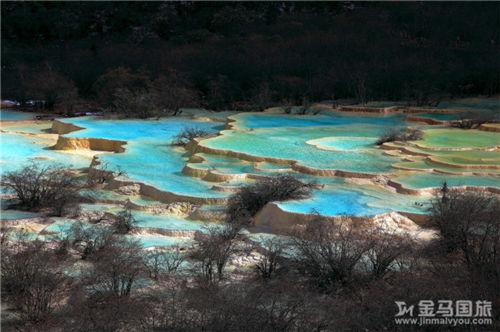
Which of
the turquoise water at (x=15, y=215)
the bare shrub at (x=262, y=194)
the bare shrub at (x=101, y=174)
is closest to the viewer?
the bare shrub at (x=262, y=194)

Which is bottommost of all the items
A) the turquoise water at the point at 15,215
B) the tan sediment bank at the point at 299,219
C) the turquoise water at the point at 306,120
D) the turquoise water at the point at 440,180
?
the turquoise water at the point at 15,215

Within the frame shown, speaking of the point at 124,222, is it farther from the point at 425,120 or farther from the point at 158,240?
the point at 425,120

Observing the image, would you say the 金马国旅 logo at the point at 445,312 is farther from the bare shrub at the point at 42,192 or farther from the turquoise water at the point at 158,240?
the bare shrub at the point at 42,192

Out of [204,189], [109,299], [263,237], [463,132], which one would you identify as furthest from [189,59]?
[109,299]

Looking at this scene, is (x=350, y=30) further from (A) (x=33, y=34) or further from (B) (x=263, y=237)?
(B) (x=263, y=237)

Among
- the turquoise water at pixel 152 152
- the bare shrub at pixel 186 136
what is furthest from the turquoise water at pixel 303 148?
the turquoise water at pixel 152 152

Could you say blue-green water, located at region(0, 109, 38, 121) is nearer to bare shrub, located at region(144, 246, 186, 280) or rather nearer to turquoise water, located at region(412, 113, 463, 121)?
turquoise water, located at region(412, 113, 463, 121)

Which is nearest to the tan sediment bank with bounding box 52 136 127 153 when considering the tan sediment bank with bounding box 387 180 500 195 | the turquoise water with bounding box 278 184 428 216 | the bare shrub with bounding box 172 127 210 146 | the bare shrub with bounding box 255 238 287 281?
the bare shrub with bounding box 172 127 210 146
